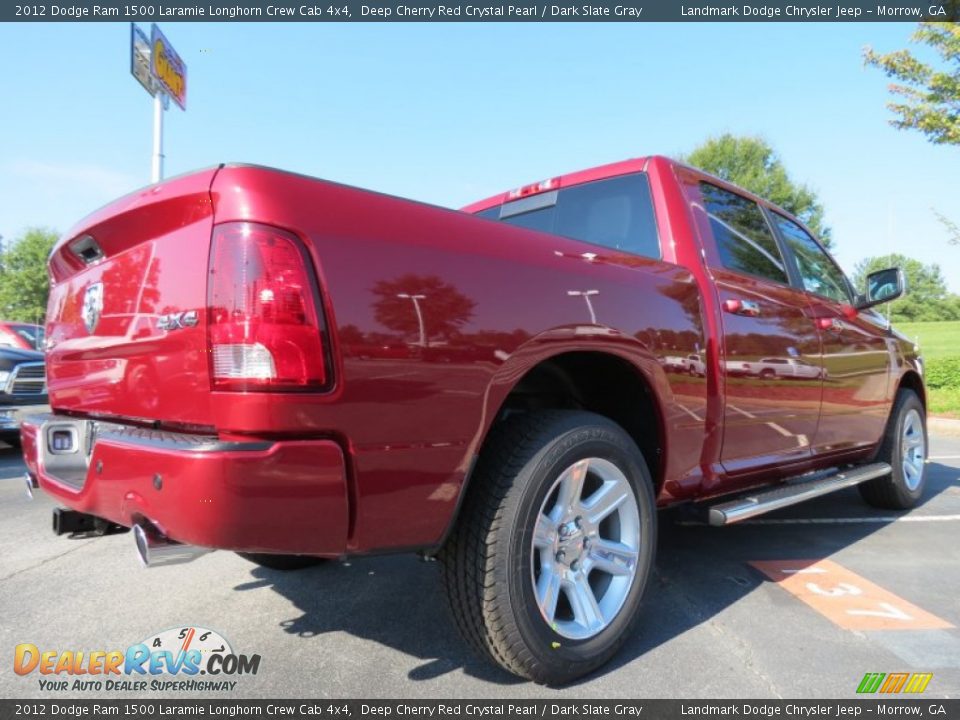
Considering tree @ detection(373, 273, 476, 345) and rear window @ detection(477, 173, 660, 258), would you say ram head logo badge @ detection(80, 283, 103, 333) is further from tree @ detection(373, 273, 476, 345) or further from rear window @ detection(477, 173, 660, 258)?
rear window @ detection(477, 173, 660, 258)

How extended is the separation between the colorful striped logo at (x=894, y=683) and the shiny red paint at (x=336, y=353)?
109cm

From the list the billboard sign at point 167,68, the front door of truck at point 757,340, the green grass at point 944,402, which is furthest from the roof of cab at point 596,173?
the billboard sign at point 167,68

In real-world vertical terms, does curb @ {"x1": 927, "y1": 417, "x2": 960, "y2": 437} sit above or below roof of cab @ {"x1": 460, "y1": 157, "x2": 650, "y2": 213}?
below

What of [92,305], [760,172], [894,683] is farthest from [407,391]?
[760,172]

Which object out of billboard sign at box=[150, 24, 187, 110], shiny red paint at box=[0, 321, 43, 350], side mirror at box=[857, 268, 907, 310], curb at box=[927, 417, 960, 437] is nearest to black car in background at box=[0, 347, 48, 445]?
shiny red paint at box=[0, 321, 43, 350]

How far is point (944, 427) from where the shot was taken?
33.6 feet

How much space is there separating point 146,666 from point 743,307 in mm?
2854

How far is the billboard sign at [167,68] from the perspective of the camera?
15.1m

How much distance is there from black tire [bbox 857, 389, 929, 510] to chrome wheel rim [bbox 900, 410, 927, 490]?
37 mm

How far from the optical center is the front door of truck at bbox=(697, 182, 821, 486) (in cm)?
285

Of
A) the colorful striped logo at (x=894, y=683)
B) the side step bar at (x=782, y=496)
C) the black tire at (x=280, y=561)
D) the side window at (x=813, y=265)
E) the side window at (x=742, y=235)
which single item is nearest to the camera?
the colorful striped logo at (x=894, y=683)

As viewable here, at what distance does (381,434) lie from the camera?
5.38ft

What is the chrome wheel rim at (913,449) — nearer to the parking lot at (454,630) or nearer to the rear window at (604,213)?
the parking lot at (454,630)

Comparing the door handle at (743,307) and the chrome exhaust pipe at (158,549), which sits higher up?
the door handle at (743,307)
